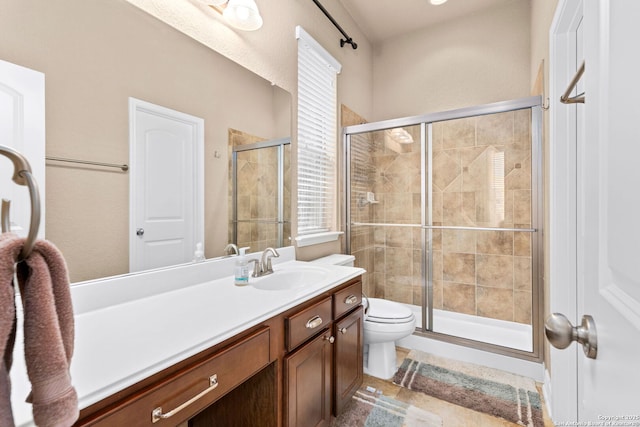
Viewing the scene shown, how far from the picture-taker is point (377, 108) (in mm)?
3326

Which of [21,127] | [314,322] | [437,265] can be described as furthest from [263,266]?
[437,265]

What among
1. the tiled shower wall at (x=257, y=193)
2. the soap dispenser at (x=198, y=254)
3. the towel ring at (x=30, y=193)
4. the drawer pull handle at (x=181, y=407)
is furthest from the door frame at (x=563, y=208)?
the towel ring at (x=30, y=193)

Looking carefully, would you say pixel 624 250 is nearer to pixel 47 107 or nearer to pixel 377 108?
pixel 47 107

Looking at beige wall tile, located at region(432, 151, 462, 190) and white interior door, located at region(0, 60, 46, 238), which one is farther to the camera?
beige wall tile, located at region(432, 151, 462, 190)

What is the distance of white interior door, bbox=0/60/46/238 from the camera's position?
2.79 ft

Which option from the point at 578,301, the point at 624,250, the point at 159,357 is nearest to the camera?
the point at 624,250

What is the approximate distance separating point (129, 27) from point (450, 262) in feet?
9.05

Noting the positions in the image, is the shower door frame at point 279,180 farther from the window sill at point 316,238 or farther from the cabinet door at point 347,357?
the cabinet door at point 347,357

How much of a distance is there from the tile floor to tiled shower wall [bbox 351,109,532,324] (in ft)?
2.84

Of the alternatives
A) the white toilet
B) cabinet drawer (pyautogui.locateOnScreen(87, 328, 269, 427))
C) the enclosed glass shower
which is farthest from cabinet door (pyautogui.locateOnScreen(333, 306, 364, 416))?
the enclosed glass shower

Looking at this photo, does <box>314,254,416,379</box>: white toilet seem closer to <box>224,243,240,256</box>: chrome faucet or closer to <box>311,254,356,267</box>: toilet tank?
Result: <box>311,254,356,267</box>: toilet tank

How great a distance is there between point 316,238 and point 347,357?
0.93m

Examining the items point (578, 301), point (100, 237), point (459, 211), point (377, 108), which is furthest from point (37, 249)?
point (377, 108)

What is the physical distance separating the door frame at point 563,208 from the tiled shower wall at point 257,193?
1.55m
